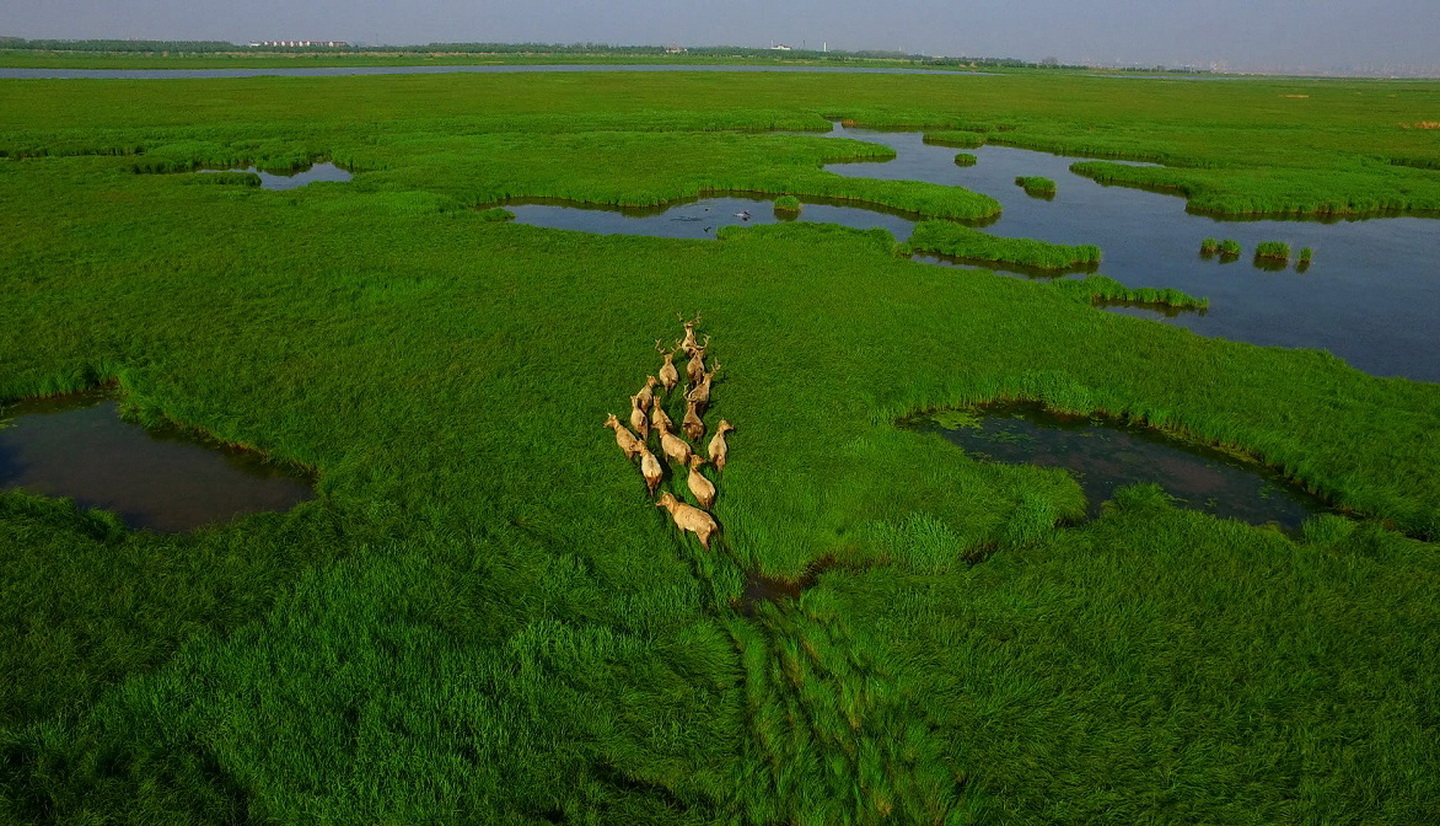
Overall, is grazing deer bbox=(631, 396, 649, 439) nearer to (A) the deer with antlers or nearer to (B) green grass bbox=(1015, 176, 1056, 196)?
(A) the deer with antlers

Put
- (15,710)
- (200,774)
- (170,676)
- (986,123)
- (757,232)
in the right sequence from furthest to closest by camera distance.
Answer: (986,123) → (757,232) → (170,676) → (15,710) → (200,774)

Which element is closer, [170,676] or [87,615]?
[170,676]

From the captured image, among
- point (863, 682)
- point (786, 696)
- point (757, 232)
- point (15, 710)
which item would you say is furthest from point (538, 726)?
point (757, 232)

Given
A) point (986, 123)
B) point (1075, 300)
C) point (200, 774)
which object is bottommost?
point (200, 774)

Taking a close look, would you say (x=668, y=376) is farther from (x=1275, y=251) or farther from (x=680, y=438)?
(x=1275, y=251)

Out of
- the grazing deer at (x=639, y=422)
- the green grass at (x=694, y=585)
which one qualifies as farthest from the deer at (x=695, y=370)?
the grazing deer at (x=639, y=422)

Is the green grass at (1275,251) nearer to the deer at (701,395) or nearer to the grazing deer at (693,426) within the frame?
the deer at (701,395)

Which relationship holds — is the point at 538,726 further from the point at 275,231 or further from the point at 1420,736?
the point at 275,231
